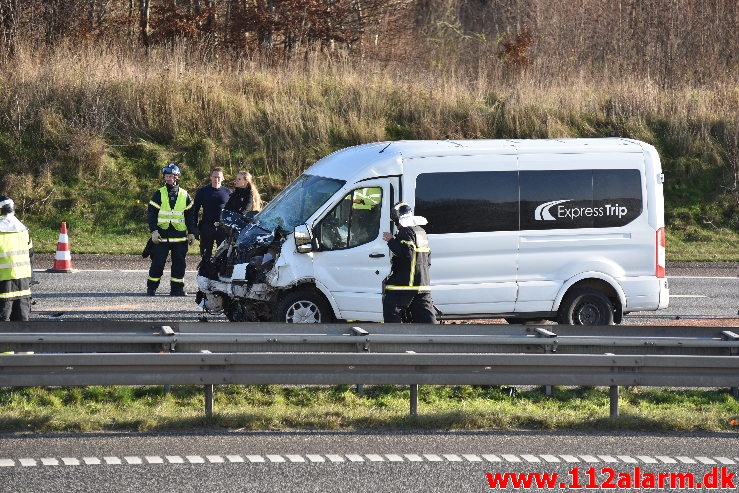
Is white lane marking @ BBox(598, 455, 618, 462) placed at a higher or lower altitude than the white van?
lower

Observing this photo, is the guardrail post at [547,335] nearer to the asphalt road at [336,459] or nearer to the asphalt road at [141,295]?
the asphalt road at [336,459]

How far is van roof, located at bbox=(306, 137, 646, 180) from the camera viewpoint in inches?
468

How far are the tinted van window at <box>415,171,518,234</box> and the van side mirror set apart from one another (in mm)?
1215

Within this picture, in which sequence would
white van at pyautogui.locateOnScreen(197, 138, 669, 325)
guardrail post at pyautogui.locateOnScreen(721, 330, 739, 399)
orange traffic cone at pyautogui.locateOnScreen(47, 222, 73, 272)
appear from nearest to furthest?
guardrail post at pyautogui.locateOnScreen(721, 330, 739, 399) → white van at pyautogui.locateOnScreen(197, 138, 669, 325) → orange traffic cone at pyautogui.locateOnScreen(47, 222, 73, 272)

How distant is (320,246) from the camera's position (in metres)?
11.7

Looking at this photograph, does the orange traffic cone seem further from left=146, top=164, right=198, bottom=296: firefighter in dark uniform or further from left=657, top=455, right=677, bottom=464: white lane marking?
left=657, top=455, right=677, bottom=464: white lane marking

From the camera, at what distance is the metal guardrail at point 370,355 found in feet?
27.2

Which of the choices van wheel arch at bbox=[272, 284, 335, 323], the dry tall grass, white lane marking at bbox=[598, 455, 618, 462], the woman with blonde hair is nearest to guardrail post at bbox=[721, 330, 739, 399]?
white lane marking at bbox=[598, 455, 618, 462]

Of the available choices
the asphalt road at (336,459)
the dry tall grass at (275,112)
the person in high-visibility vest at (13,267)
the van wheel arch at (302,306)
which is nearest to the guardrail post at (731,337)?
the asphalt road at (336,459)

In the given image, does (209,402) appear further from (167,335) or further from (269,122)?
(269,122)

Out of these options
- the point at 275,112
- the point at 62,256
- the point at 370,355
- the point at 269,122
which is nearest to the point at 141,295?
the point at 62,256

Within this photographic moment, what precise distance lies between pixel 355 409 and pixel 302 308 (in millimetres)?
2743

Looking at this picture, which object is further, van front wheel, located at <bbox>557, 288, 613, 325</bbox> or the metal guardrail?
van front wheel, located at <bbox>557, 288, 613, 325</bbox>

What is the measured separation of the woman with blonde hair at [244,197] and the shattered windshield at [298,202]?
6.25 feet
